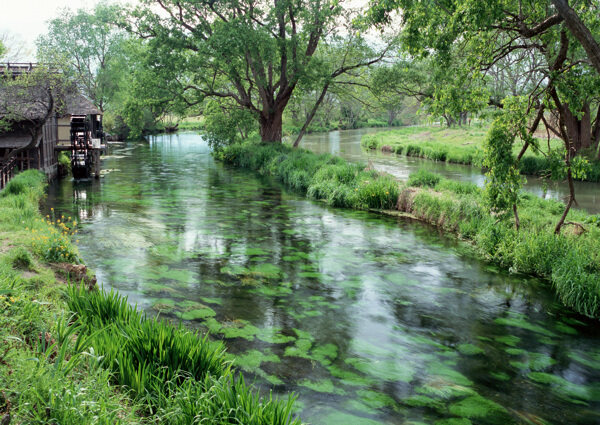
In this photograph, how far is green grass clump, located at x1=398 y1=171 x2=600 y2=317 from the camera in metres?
8.84

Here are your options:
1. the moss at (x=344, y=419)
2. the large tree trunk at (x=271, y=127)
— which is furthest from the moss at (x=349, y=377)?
the large tree trunk at (x=271, y=127)

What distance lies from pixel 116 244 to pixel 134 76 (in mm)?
16697

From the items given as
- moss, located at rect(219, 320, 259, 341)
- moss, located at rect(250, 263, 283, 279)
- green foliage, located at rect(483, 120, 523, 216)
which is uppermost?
green foliage, located at rect(483, 120, 523, 216)

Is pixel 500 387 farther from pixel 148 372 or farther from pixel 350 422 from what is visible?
pixel 148 372

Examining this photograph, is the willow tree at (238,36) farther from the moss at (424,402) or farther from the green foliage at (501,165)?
the moss at (424,402)

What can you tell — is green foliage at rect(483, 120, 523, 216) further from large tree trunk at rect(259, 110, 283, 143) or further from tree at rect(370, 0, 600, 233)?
large tree trunk at rect(259, 110, 283, 143)

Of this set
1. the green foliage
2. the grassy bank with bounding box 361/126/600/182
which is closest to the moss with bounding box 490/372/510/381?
the green foliage

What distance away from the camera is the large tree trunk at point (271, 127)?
30.2m

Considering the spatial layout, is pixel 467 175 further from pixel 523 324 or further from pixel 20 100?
pixel 20 100

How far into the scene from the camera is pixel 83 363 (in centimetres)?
455

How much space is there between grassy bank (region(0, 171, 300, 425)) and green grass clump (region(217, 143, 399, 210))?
12.1m

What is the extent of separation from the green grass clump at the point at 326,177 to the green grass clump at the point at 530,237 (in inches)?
37.8

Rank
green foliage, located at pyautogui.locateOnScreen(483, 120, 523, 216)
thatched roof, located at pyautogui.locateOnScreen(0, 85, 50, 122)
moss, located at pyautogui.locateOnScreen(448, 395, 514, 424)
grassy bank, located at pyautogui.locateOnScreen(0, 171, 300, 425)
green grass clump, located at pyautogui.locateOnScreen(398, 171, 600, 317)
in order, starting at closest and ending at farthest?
1. grassy bank, located at pyautogui.locateOnScreen(0, 171, 300, 425)
2. moss, located at pyautogui.locateOnScreen(448, 395, 514, 424)
3. green grass clump, located at pyautogui.locateOnScreen(398, 171, 600, 317)
4. green foliage, located at pyautogui.locateOnScreen(483, 120, 523, 216)
5. thatched roof, located at pyautogui.locateOnScreen(0, 85, 50, 122)

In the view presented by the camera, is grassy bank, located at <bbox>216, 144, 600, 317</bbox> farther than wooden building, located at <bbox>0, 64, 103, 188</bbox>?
No
